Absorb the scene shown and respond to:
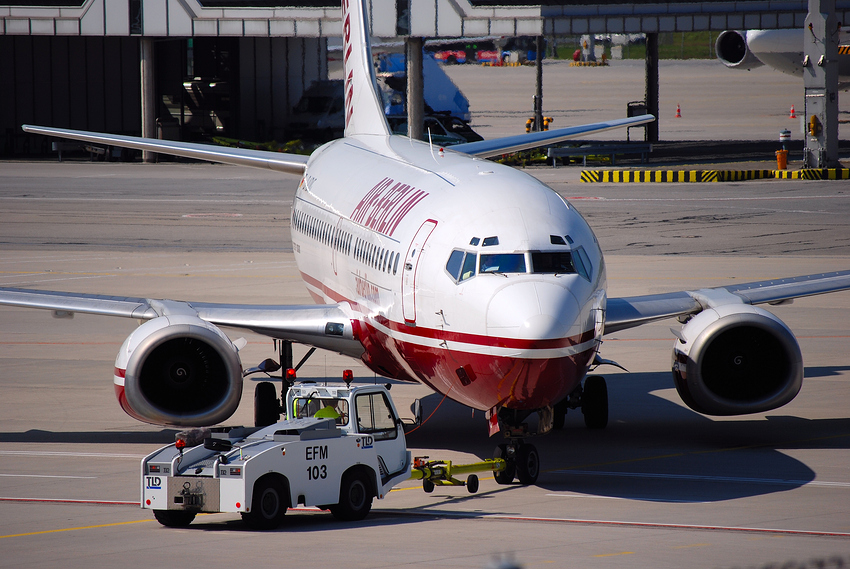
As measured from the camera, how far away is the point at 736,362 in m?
19.3

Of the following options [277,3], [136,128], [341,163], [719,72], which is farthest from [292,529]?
[719,72]

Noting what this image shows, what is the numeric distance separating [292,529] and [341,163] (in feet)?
40.9

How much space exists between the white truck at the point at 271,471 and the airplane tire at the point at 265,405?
532 centimetres

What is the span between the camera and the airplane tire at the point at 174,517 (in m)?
14.6

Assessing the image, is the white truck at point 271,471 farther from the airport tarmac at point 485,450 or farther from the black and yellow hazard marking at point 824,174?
the black and yellow hazard marking at point 824,174

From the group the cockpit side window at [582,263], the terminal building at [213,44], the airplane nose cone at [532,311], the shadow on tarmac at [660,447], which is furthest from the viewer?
the terminal building at [213,44]

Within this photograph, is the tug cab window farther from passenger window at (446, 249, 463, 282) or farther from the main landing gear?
passenger window at (446, 249, 463, 282)

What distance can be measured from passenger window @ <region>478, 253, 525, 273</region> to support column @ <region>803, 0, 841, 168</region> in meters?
45.2

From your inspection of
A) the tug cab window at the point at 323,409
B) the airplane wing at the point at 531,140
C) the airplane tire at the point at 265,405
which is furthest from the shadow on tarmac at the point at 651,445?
the airplane wing at the point at 531,140

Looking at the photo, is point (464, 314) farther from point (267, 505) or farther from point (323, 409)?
point (267, 505)

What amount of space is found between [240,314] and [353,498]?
6.14 m

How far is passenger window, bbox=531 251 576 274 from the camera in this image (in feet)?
51.5

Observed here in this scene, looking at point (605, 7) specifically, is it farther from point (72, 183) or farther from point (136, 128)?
point (136, 128)

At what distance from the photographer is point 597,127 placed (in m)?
27.8
